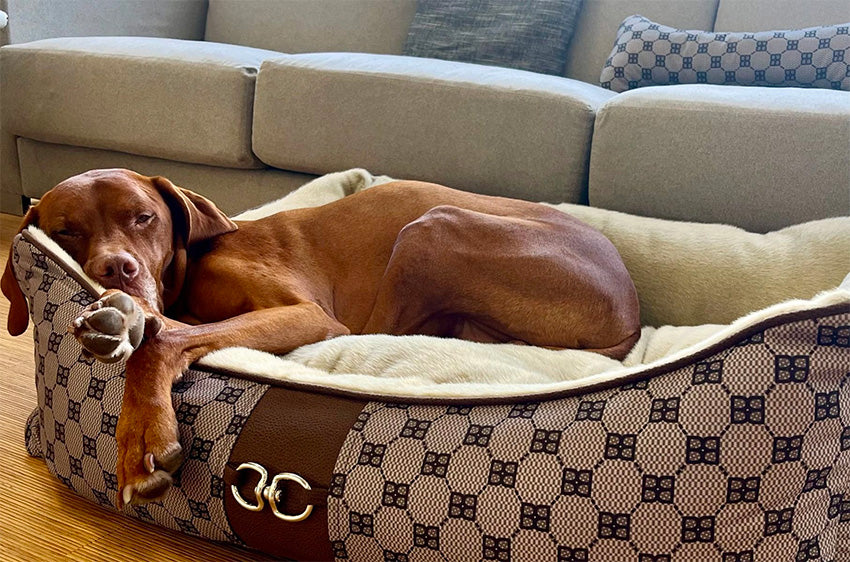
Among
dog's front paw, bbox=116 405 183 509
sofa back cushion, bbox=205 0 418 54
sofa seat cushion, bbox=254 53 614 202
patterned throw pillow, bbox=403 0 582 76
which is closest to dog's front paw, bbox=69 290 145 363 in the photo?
dog's front paw, bbox=116 405 183 509

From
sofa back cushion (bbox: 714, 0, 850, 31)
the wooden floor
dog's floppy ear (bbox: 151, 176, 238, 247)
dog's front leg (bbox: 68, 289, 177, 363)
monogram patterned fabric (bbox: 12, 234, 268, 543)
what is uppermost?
sofa back cushion (bbox: 714, 0, 850, 31)

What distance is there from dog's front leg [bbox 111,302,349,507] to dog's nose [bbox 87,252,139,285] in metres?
0.15

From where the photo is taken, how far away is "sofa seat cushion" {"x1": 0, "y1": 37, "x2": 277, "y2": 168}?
3236 millimetres

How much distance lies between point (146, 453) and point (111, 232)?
0.59 metres

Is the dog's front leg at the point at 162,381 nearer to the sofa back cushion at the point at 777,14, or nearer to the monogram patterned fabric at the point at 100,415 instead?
the monogram patterned fabric at the point at 100,415

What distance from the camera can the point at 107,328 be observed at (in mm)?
1342

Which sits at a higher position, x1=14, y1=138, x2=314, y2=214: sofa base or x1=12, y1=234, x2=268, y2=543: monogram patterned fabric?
x1=12, y1=234, x2=268, y2=543: monogram patterned fabric

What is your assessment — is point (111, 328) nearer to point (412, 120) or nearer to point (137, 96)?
point (412, 120)

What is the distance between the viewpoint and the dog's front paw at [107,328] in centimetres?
133

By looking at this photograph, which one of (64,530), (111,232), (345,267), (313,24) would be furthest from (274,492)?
(313,24)

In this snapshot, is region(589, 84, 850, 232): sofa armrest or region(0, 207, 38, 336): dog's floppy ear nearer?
region(0, 207, 38, 336): dog's floppy ear

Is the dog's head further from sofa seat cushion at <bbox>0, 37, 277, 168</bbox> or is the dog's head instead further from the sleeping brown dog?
sofa seat cushion at <bbox>0, 37, 277, 168</bbox>

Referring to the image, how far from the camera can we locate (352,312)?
2096 millimetres

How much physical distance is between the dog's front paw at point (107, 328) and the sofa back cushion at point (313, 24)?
2903 millimetres
